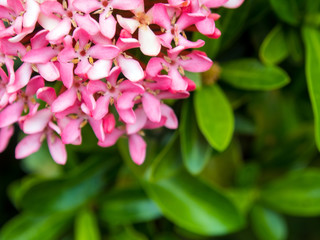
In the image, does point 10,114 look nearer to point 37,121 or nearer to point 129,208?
point 37,121

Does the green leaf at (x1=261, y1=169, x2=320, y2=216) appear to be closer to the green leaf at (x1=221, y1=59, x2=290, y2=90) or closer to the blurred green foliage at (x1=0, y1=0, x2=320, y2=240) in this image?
the blurred green foliage at (x1=0, y1=0, x2=320, y2=240)

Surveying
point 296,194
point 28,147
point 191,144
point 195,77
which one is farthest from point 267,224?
point 28,147

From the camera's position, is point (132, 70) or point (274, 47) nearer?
point (132, 70)

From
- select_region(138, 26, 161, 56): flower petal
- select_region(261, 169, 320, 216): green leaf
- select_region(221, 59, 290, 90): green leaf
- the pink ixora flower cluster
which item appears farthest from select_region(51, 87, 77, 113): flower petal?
select_region(261, 169, 320, 216): green leaf

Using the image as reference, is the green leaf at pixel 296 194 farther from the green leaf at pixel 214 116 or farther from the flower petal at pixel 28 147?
the flower petal at pixel 28 147

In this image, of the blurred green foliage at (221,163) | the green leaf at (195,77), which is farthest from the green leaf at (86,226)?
the green leaf at (195,77)

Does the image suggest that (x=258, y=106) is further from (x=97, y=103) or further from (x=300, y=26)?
(x=97, y=103)

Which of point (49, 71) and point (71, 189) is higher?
point (49, 71)
